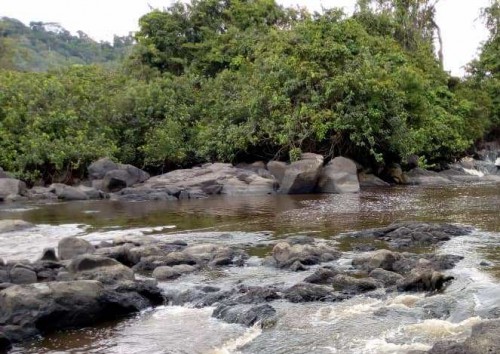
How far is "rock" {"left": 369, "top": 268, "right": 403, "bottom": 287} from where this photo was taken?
31.6ft

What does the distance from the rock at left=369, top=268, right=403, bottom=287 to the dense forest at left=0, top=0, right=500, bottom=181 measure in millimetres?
17692

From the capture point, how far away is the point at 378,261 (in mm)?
10703

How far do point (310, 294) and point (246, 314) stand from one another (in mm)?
1283

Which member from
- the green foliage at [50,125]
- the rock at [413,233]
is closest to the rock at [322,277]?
the rock at [413,233]

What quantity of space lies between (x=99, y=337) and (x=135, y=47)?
36797 mm

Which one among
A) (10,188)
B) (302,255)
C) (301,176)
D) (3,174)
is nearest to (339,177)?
(301,176)

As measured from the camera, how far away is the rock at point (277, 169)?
2753 cm

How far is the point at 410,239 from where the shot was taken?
527 inches

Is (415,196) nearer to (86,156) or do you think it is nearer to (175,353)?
(86,156)

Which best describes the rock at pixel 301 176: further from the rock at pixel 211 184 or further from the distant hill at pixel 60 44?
the distant hill at pixel 60 44

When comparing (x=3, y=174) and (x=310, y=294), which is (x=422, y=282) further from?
(x=3, y=174)

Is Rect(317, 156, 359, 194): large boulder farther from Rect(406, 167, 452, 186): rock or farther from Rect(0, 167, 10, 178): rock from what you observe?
Rect(0, 167, 10, 178): rock

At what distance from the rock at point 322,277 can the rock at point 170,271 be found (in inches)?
90.1

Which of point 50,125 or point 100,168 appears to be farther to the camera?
point 50,125
